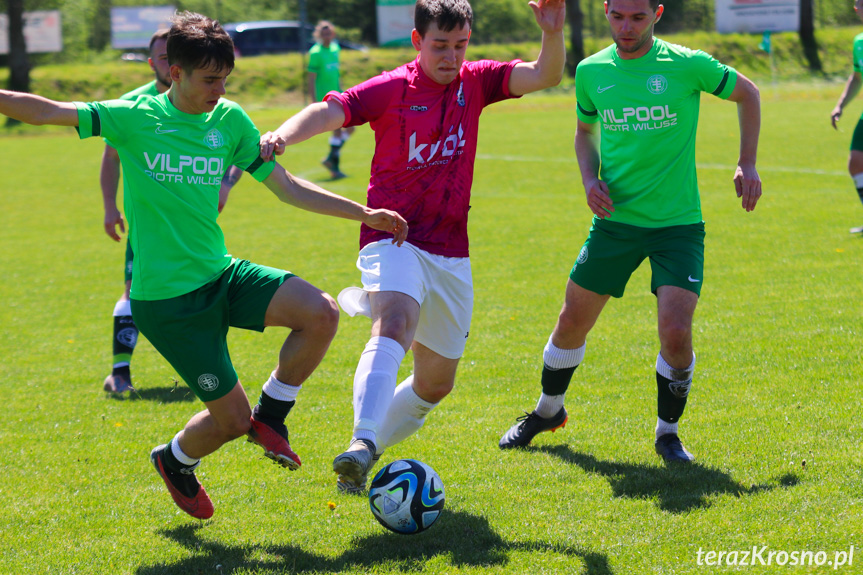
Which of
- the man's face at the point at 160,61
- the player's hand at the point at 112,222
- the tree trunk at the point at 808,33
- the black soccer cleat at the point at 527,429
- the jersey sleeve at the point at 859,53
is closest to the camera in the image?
the black soccer cleat at the point at 527,429

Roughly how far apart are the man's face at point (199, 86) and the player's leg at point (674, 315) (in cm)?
238

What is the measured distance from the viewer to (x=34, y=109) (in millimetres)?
3771

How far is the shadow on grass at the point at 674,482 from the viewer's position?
4211 millimetres

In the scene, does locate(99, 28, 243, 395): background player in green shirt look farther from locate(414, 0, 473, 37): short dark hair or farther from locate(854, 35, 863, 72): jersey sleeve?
locate(854, 35, 863, 72): jersey sleeve

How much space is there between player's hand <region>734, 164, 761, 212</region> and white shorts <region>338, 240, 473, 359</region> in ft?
4.93

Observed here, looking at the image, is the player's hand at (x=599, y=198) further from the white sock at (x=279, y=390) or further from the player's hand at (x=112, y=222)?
the player's hand at (x=112, y=222)

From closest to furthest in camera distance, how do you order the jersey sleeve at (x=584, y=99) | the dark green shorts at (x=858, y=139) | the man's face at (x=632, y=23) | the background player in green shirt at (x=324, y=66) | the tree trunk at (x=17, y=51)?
the man's face at (x=632, y=23), the jersey sleeve at (x=584, y=99), the dark green shorts at (x=858, y=139), the background player in green shirt at (x=324, y=66), the tree trunk at (x=17, y=51)

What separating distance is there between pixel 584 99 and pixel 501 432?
201 centimetres

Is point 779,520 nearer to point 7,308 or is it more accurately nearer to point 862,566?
point 862,566

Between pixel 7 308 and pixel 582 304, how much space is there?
6983 mm

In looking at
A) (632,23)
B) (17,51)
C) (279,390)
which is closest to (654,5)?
(632,23)

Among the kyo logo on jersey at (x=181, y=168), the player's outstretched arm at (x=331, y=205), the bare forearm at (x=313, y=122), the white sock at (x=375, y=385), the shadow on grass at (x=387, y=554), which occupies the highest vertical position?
the bare forearm at (x=313, y=122)

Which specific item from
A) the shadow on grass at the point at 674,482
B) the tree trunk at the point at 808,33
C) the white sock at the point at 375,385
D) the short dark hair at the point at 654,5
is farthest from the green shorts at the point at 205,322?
the tree trunk at the point at 808,33

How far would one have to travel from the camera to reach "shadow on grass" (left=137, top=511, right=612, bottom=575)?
3729 millimetres
